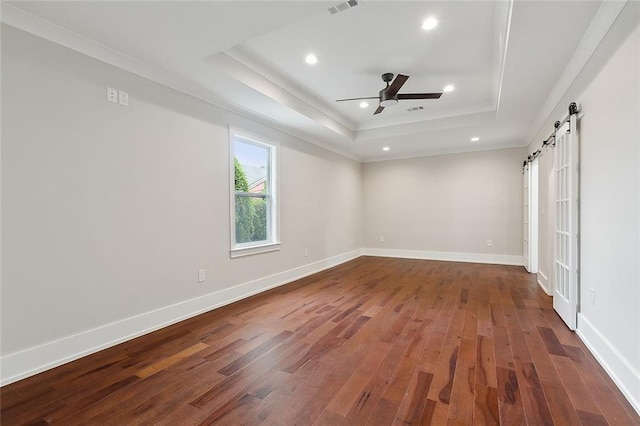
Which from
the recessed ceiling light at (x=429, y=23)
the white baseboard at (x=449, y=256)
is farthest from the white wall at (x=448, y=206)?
the recessed ceiling light at (x=429, y=23)

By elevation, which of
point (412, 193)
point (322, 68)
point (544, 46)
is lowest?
point (412, 193)

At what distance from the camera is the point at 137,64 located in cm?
267

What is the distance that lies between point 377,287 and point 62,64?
4250mm

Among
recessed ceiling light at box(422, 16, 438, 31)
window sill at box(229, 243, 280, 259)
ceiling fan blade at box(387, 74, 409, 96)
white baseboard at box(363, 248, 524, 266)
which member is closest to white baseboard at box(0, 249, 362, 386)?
window sill at box(229, 243, 280, 259)

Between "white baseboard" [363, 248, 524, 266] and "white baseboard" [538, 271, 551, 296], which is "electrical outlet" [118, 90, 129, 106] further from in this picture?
"white baseboard" [363, 248, 524, 266]

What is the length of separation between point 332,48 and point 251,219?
8.04ft

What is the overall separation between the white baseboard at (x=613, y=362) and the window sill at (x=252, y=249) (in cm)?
357

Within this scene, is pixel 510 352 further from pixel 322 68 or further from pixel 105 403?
pixel 322 68

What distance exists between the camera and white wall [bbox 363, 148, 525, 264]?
6.16 m

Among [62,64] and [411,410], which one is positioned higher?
[62,64]

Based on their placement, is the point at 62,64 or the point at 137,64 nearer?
the point at 62,64

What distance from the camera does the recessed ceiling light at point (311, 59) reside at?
3.07 meters

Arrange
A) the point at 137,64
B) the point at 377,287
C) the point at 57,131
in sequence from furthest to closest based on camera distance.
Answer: the point at 377,287, the point at 137,64, the point at 57,131

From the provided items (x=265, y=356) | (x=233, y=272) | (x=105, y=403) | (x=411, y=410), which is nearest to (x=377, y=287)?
(x=233, y=272)
